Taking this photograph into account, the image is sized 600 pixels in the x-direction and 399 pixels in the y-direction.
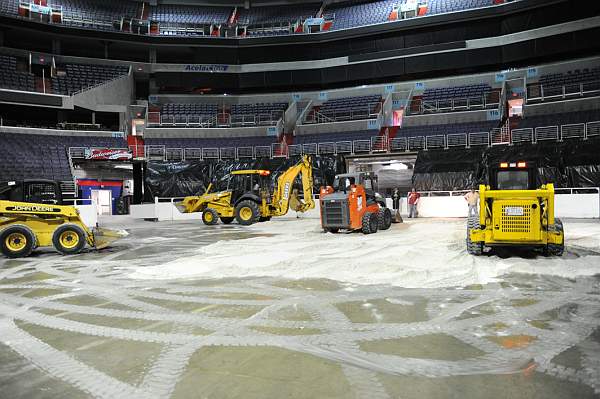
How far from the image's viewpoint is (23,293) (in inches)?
236

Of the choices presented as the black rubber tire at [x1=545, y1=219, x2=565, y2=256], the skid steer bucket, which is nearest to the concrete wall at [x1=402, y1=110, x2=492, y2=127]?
the black rubber tire at [x1=545, y1=219, x2=565, y2=256]

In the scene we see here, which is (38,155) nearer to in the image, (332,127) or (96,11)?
(96,11)

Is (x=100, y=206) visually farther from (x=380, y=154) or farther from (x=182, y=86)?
(x=380, y=154)

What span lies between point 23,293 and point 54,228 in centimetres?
488

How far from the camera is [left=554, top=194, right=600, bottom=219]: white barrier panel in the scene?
61.9 ft

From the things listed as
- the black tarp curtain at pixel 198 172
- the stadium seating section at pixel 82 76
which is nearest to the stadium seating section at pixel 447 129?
the black tarp curtain at pixel 198 172

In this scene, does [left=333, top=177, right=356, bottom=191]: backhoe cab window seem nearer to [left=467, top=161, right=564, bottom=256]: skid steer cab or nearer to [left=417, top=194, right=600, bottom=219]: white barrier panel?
[left=467, top=161, right=564, bottom=256]: skid steer cab

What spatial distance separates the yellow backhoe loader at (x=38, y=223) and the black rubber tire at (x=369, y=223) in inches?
284

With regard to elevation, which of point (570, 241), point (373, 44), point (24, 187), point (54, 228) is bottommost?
point (570, 241)

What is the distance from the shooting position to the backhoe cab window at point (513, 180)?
845cm

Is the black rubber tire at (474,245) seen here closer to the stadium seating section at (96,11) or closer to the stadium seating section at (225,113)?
the stadium seating section at (225,113)

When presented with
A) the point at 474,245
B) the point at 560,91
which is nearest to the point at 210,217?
the point at 474,245

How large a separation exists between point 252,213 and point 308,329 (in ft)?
48.8

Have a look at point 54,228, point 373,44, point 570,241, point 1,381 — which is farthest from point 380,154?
point 1,381
